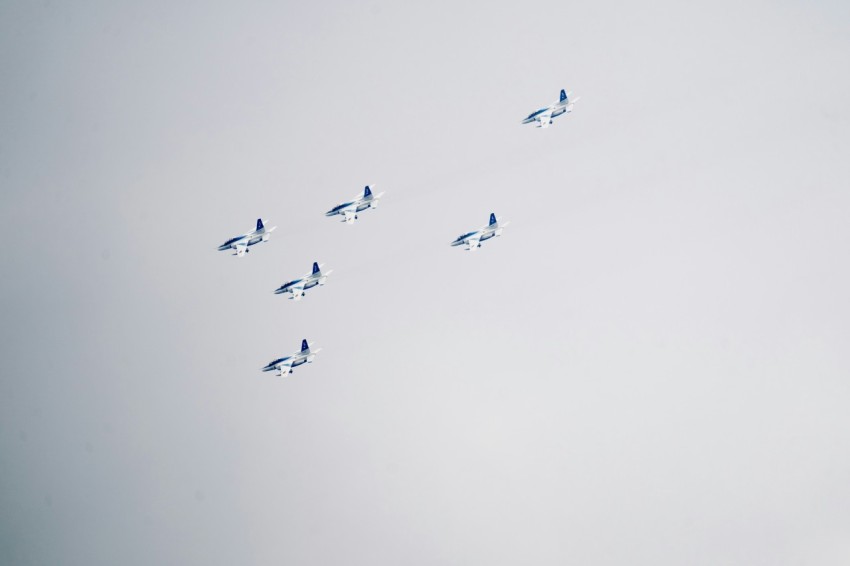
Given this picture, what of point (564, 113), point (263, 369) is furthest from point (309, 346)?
point (564, 113)

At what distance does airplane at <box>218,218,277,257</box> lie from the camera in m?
102

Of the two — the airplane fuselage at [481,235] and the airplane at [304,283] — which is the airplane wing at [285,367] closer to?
the airplane at [304,283]

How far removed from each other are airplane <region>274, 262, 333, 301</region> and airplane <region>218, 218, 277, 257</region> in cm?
406

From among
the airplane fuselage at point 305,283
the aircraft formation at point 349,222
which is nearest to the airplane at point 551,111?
the aircraft formation at point 349,222

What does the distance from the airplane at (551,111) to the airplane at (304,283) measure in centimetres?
1782

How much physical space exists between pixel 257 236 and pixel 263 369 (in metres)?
9.35

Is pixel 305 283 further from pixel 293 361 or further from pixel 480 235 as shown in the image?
pixel 480 235

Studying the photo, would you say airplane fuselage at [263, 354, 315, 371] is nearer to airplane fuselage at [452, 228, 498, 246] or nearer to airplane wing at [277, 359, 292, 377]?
airplane wing at [277, 359, 292, 377]

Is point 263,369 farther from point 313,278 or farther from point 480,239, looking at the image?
point 480,239

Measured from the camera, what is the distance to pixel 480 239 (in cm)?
10000

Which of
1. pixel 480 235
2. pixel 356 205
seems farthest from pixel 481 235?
pixel 356 205

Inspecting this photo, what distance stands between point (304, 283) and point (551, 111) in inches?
814

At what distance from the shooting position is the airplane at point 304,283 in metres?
100

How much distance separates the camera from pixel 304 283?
328ft
